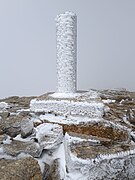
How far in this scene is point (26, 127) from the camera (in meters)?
1.63

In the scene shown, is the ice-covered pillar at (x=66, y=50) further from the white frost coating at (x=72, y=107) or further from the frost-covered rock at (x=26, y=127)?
the frost-covered rock at (x=26, y=127)

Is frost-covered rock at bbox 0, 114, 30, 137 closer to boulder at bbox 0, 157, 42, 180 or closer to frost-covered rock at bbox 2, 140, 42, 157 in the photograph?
frost-covered rock at bbox 2, 140, 42, 157

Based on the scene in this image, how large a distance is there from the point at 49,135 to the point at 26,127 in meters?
0.18

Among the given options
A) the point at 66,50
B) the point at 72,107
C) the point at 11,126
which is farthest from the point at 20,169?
the point at 66,50

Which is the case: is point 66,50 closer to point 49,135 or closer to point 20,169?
point 49,135

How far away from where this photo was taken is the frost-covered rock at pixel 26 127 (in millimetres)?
1615

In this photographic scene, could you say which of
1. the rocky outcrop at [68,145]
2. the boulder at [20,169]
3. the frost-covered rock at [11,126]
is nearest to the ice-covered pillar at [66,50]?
the rocky outcrop at [68,145]

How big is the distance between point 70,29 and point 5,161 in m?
1.26

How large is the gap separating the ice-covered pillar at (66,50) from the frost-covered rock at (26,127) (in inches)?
22.3

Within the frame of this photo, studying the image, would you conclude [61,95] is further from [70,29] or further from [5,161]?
[5,161]

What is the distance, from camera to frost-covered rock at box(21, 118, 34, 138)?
1.61 meters

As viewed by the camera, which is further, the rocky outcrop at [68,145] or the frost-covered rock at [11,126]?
the frost-covered rock at [11,126]

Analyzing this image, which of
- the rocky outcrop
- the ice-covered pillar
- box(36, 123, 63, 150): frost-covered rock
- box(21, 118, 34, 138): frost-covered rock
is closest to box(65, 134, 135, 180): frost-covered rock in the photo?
the rocky outcrop

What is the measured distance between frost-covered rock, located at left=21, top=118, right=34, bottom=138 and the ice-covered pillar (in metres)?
0.57
